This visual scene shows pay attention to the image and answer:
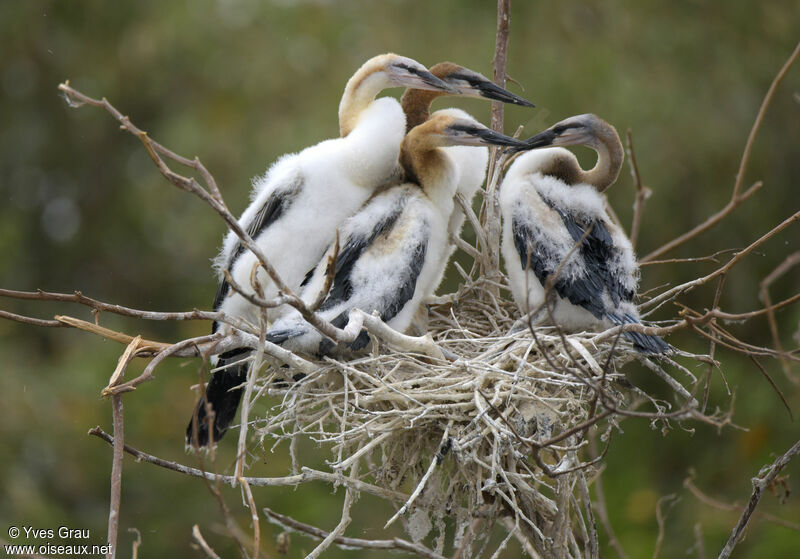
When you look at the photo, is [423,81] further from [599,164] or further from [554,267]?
[554,267]

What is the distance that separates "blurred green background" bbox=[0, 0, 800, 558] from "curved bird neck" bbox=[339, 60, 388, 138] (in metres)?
2.26

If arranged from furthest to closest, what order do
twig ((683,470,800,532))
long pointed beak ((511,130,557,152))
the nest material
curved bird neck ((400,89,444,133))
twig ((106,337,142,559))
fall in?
curved bird neck ((400,89,444,133)) < long pointed beak ((511,130,557,152)) < twig ((683,470,800,532)) < the nest material < twig ((106,337,142,559))

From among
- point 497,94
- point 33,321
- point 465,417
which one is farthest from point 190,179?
point 497,94

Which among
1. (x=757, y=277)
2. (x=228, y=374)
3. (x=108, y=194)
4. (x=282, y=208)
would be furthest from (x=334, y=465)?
(x=108, y=194)

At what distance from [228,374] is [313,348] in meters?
0.40

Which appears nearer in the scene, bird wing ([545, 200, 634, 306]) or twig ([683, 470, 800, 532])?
twig ([683, 470, 800, 532])

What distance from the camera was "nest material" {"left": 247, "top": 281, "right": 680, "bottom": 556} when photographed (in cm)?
226

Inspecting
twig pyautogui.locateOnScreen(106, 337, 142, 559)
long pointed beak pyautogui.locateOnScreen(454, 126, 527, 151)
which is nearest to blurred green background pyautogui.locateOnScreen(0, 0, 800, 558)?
long pointed beak pyautogui.locateOnScreen(454, 126, 527, 151)

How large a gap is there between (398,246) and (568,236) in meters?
0.46

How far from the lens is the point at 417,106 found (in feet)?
10.3

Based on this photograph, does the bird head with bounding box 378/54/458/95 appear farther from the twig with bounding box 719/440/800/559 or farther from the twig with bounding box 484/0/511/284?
the twig with bounding box 719/440/800/559

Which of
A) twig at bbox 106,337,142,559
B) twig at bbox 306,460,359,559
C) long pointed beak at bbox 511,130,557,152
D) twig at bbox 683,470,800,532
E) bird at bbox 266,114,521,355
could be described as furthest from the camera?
long pointed beak at bbox 511,130,557,152

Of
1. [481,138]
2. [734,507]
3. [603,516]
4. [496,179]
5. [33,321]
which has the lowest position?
[603,516]

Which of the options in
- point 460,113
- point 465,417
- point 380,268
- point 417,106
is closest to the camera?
point 465,417
